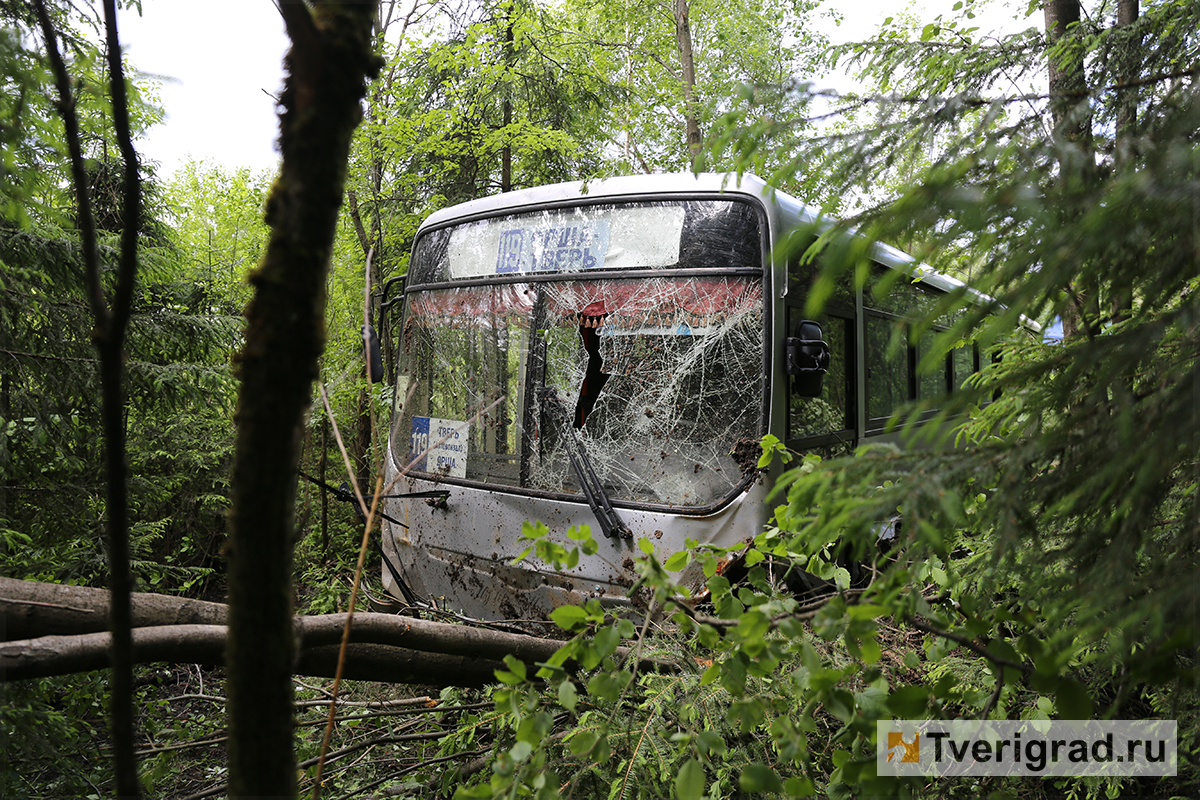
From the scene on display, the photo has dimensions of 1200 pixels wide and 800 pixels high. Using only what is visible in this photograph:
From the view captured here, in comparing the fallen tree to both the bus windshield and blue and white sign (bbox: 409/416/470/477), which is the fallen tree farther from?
blue and white sign (bbox: 409/416/470/477)

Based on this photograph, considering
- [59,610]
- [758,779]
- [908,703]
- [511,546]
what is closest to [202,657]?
[59,610]

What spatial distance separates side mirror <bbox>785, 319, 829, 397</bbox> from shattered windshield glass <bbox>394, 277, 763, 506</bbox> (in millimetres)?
186

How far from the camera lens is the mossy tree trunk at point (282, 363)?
2.66ft

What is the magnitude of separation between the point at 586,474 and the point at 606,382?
507 mm

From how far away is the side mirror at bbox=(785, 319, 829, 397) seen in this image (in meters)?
3.58

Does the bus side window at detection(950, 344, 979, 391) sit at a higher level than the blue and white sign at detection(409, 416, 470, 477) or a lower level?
higher

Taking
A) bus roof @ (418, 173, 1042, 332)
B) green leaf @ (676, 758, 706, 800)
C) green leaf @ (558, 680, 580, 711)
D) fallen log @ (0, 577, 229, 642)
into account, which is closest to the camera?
green leaf @ (676, 758, 706, 800)

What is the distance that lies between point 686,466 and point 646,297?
0.92 m

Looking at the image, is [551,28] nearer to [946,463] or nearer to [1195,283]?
[1195,283]

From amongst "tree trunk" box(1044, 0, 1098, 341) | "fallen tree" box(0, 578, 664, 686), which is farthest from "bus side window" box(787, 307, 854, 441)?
"fallen tree" box(0, 578, 664, 686)

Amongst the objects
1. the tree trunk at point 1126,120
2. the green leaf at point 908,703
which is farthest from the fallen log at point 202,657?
the tree trunk at point 1126,120

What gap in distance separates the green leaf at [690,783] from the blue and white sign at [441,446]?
3.08 m

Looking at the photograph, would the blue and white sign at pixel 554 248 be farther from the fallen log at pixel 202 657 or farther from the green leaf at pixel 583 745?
the green leaf at pixel 583 745

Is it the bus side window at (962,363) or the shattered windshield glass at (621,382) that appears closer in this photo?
the shattered windshield glass at (621,382)
